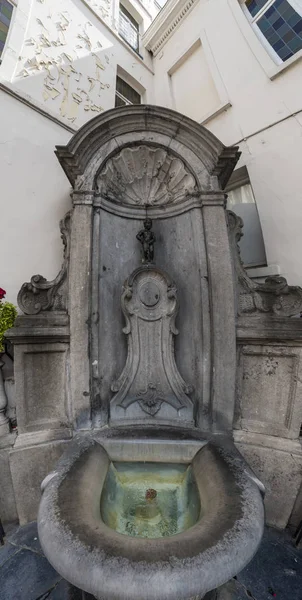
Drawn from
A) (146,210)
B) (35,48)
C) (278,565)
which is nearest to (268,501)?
(278,565)

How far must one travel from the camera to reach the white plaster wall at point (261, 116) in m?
3.59

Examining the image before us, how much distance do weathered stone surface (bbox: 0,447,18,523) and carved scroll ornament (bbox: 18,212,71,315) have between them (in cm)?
141

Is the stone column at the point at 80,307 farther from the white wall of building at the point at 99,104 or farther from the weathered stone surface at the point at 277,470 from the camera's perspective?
the weathered stone surface at the point at 277,470

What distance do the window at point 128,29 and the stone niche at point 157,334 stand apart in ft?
15.9

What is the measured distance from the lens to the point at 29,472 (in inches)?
100.0

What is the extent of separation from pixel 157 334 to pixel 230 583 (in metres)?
2.02

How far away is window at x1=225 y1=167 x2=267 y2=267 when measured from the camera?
4.16 m

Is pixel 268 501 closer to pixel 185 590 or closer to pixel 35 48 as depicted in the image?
pixel 185 590

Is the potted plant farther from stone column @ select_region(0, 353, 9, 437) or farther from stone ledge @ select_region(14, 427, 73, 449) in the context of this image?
stone ledge @ select_region(14, 427, 73, 449)

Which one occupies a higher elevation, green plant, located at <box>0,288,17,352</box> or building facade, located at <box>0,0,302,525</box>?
building facade, located at <box>0,0,302,525</box>

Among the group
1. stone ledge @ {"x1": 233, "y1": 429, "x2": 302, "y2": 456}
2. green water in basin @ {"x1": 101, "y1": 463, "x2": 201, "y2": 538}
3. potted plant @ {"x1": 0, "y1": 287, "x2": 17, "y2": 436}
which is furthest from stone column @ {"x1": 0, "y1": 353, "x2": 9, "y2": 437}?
stone ledge @ {"x1": 233, "y1": 429, "x2": 302, "y2": 456}

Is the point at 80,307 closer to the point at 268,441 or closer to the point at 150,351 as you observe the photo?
the point at 150,351

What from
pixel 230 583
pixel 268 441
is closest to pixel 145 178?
pixel 268 441

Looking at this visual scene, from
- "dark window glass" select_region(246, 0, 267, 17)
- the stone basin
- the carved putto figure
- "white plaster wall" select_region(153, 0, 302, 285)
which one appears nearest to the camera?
the stone basin
